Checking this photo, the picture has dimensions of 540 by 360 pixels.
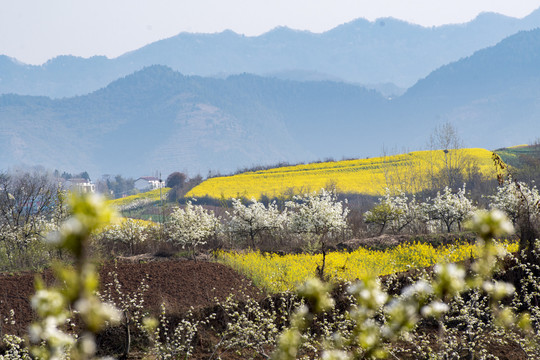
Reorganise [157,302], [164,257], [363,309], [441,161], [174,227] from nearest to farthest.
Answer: [363,309] → [157,302] → [164,257] → [174,227] → [441,161]

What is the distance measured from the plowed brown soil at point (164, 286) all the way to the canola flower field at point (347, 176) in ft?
96.6

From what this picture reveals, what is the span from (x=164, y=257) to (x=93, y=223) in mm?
17196

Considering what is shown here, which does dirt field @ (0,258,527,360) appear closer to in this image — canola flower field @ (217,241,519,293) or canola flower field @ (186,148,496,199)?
canola flower field @ (217,241,519,293)

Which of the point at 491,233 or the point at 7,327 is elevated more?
the point at 491,233

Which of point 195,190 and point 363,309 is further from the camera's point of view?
point 195,190

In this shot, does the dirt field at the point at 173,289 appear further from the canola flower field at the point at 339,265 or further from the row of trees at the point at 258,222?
the row of trees at the point at 258,222

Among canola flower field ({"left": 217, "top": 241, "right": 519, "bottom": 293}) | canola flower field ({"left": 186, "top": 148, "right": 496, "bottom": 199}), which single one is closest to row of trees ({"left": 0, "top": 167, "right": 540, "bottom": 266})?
canola flower field ({"left": 217, "top": 241, "right": 519, "bottom": 293})

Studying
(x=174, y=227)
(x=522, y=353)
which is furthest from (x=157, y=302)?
(x=174, y=227)

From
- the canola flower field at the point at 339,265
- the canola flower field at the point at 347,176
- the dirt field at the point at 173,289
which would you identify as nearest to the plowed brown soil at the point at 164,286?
the dirt field at the point at 173,289

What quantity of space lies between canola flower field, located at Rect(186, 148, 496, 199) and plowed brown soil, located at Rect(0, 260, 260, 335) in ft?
96.6

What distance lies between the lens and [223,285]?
10336mm

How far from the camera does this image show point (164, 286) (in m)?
9.95

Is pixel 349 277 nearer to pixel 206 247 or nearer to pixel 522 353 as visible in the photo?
pixel 522 353

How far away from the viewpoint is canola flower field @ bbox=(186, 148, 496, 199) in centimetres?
4322
